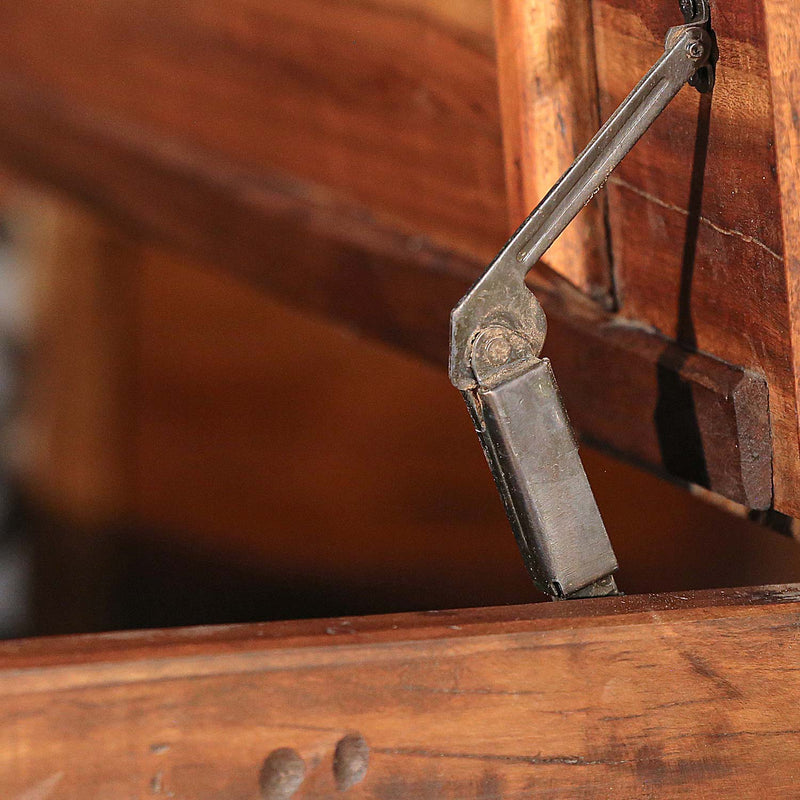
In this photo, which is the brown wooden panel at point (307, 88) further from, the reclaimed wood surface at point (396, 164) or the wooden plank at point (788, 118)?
the wooden plank at point (788, 118)

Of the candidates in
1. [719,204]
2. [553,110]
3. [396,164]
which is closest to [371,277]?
[396,164]

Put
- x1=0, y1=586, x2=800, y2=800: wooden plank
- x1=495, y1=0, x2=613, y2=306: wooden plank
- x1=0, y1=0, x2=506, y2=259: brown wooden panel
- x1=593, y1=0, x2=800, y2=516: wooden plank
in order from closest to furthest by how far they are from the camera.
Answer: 1. x1=0, y1=586, x2=800, y2=800: wooden plank
2. x1=593, y1=0, x2=800, y2=516: wooden plank
3. x1=495, y1=0, x2=613, y2=306: wooden plank
4. x1=0, y1=0, x2=506, y2=259: brown wooden panel

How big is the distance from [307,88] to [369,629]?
Answer: 2.59 ft

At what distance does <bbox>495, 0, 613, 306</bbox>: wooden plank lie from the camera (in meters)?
0.59

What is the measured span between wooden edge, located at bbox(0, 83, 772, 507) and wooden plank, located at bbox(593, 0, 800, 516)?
0.06 ft

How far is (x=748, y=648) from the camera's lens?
42 centimetres

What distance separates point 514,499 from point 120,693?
7.9 inches

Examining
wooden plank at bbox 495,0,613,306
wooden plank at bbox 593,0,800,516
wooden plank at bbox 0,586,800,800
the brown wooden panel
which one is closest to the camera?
wooden plank at bbox 0,586,800,800

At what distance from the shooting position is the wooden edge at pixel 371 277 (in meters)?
0.54

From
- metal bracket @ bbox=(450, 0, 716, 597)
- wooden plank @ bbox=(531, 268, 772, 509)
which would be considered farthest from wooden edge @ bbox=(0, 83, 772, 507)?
metal bracket @ bbox=(450, 0, 716, 597)

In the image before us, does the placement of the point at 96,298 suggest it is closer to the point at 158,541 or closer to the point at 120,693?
the point at 158,541

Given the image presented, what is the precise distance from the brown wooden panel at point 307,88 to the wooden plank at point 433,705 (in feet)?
1.84

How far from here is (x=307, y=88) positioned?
1.05 metres

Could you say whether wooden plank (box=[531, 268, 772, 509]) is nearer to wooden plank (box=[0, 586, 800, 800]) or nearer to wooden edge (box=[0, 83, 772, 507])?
wooden edge (box=[0, 83, 772, 507])
